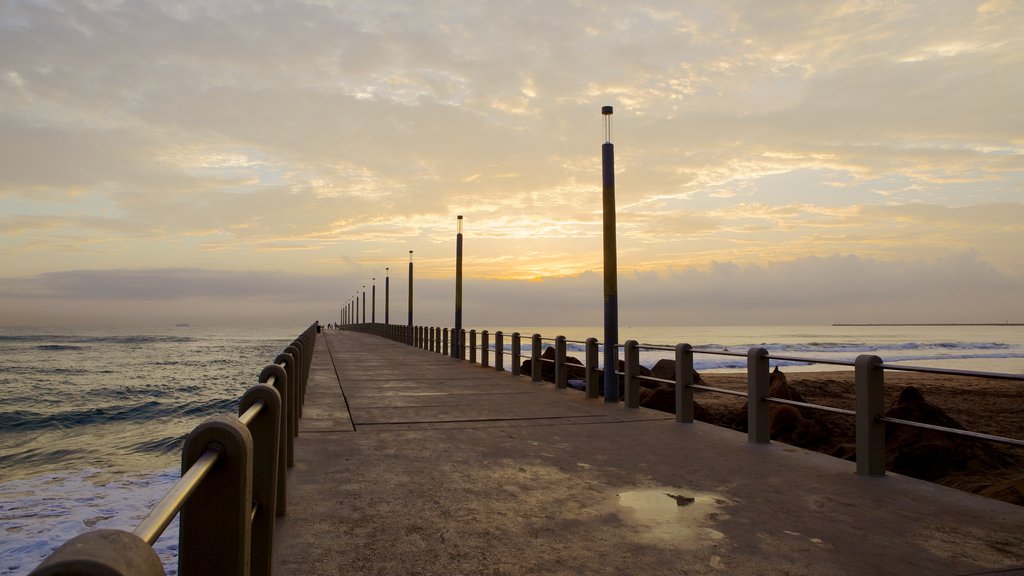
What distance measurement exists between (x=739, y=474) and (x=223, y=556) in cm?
518

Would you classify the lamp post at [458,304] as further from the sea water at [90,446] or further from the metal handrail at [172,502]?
the metal handrail at [172,502]

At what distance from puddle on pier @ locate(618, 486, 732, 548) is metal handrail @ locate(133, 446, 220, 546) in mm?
3091

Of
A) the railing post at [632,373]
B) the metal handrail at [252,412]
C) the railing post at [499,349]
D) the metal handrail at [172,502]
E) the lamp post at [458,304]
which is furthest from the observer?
the lamp post at [458,304]

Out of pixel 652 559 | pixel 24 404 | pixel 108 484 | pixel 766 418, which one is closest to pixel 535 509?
pixel 652 559

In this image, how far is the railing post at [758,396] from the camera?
801 centimetres

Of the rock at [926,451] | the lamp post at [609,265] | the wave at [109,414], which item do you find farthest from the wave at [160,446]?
the rock at [926,451]

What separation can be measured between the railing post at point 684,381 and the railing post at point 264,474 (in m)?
6.33

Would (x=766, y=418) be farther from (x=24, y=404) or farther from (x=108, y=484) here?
(x=24, y=404)

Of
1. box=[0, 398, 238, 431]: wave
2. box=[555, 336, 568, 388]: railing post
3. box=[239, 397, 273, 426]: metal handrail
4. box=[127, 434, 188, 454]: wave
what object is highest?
box=[239, 397, 273, 426]: metal handrail

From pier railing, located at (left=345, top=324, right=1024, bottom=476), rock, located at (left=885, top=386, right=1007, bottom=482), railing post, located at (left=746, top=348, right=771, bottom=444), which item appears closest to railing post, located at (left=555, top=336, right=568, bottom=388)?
pier railing, located at (left=345, top=324, right=1024, bottom=476)

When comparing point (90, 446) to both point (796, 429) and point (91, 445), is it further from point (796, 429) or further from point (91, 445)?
point (796, 429)

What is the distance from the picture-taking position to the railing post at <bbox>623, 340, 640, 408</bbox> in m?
Result: 10.7

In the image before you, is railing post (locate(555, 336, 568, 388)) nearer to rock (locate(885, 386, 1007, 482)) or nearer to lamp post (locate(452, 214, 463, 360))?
rock (locate(885, 386, 1007, 482))

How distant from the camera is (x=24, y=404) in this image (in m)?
32.7
